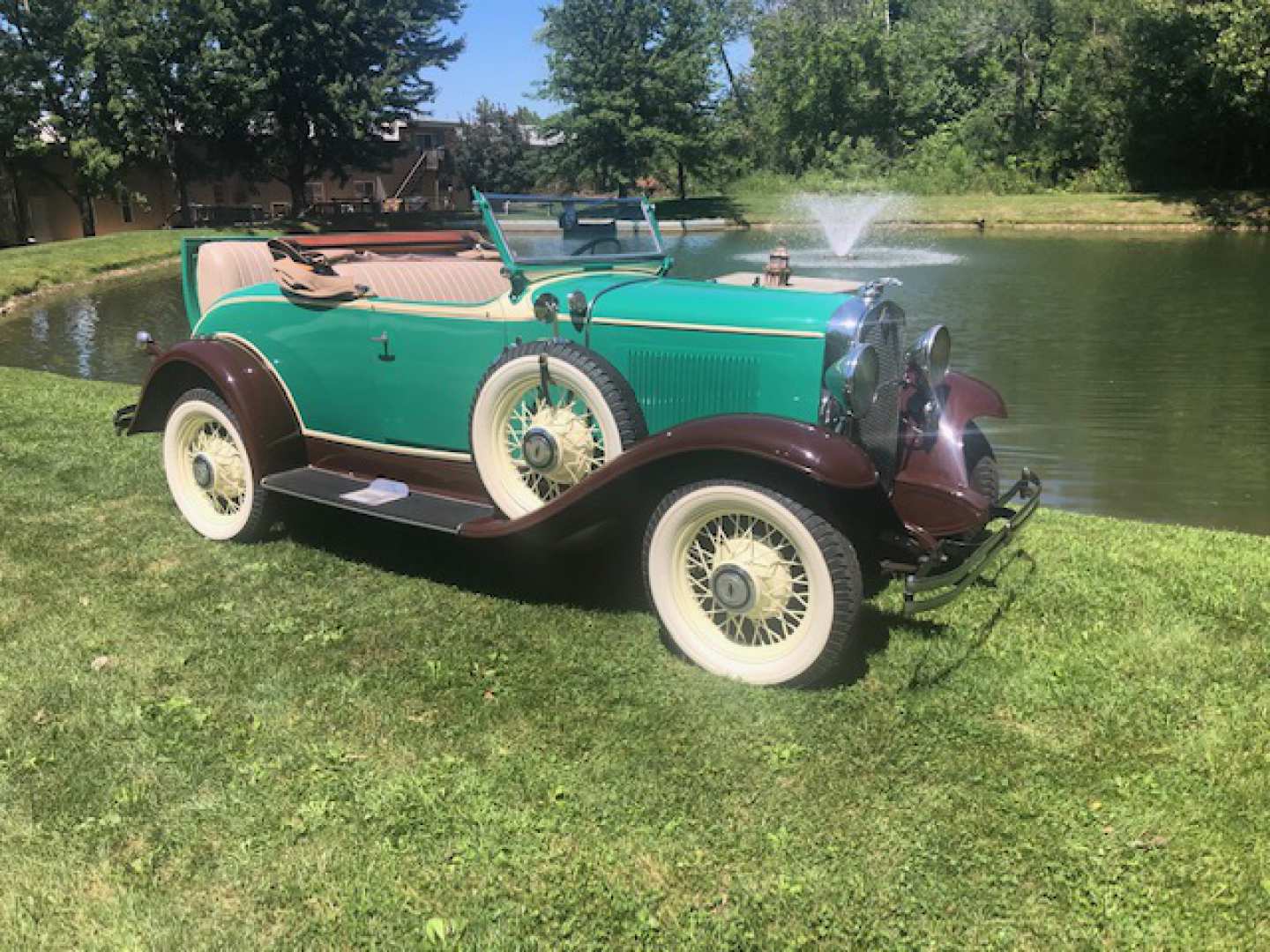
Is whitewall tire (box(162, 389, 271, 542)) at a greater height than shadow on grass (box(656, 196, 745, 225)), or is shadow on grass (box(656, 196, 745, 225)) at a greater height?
shadow on grass (box(656, 196, 745, 225))

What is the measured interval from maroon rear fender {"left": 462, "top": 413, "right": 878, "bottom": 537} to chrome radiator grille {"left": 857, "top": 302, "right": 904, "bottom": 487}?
498 millimetres

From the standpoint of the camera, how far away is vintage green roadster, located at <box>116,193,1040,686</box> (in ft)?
11.6

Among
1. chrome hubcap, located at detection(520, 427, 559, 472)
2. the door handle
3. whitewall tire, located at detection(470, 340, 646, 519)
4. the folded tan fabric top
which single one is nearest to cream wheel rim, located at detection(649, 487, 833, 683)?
whitewall tire, located at detection(470, 340, 646, 519)

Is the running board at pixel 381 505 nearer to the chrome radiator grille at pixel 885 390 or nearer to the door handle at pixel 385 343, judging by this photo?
the door handle at pixel 385 343

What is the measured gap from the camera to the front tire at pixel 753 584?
3.38 meters

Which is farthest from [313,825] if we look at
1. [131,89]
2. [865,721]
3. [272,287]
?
[131,89]

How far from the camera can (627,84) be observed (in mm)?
42188

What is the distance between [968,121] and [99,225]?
3814 cm

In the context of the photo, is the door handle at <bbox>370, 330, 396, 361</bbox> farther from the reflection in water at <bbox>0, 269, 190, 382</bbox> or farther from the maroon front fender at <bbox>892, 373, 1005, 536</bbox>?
the reflection in water at <bbox>0, 269, 190, 382</bbox>

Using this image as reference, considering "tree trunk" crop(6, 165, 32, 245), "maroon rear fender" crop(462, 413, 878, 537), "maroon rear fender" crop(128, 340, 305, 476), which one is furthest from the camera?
"tree trunk" crop(6, 165, 32, 245)

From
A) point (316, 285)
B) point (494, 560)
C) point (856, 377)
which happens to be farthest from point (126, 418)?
point (856, 377)

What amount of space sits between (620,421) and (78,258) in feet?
88.8

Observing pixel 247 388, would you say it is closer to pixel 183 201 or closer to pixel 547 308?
pixel 547 308

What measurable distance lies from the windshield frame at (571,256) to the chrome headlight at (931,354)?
1.46 meters
